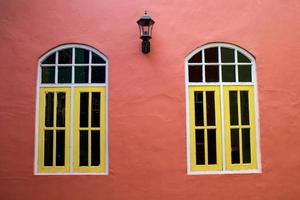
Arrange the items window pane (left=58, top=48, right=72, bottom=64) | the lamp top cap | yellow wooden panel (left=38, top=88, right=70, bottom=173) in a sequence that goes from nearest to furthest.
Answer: the lamp top cap < yellow wooden panel (left=38, top=88, right=70, bottom=173) < window pane (left=58, top=48, right=72, bottom=64)

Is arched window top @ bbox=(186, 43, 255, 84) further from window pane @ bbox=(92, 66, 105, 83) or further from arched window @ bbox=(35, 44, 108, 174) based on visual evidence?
arched window @ bbox=(35, 44, 108, 174)

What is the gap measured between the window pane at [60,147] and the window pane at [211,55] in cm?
280

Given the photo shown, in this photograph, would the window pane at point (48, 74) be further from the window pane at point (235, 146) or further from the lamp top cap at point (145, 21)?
the window pane at point (235, 146)

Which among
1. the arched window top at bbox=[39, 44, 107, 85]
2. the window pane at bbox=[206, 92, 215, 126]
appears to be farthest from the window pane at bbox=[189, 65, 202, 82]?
the arched window top at bbox=[39, 44, 107, 85]

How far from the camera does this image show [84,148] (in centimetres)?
499

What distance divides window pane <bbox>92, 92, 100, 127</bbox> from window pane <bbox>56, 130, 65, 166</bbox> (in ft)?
A: 1.86

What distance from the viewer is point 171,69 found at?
501cm

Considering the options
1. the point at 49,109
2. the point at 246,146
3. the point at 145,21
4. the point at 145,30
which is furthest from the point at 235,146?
the point at 49,109

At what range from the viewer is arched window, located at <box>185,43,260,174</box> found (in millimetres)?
5008

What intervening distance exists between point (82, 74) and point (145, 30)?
Result: 1.32 meters

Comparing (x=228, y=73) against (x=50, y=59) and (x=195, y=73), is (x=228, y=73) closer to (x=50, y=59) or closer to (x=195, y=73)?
(x=195, y=73)

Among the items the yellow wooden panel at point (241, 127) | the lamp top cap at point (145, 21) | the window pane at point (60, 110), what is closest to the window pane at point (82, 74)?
the window pane at point (60, 110)

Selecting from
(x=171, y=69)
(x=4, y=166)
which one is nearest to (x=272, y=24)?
(x=171, y=69)

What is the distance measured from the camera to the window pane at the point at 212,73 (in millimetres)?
5142
